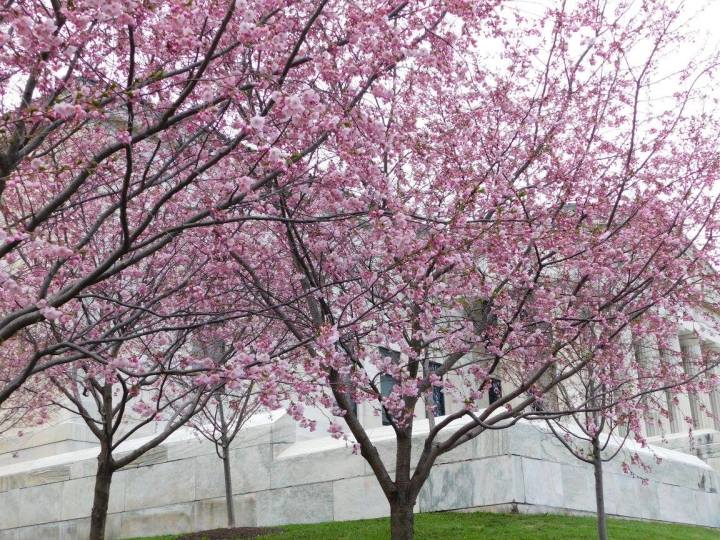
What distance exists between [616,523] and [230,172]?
10.8m

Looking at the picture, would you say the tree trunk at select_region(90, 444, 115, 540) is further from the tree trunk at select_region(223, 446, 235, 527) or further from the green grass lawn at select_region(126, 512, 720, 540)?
the tree trunk at select_region(223, 446, 235, 527)

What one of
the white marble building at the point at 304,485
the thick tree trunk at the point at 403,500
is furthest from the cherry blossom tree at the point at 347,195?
the white marble building at the point at 304,485

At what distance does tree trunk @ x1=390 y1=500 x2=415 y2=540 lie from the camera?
10.1 metres

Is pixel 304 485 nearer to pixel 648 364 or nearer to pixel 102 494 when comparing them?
pixel 102 494

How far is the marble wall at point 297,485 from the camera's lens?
14.9m

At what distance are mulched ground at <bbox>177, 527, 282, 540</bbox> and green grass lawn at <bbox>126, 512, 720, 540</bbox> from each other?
36 cm

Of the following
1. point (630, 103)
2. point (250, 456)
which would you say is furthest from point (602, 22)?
point (250, 456)

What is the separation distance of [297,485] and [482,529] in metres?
4.43

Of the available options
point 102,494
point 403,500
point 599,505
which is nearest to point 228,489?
point 102,494

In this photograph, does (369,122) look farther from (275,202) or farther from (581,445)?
(581,445)

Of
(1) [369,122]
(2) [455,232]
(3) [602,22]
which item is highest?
(3) [602,22]

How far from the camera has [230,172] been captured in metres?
9.02

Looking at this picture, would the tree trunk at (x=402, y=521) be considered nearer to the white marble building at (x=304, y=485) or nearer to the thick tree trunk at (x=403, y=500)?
the thick tree trunk at (x=403, y=500)

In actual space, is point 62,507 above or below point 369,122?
below
